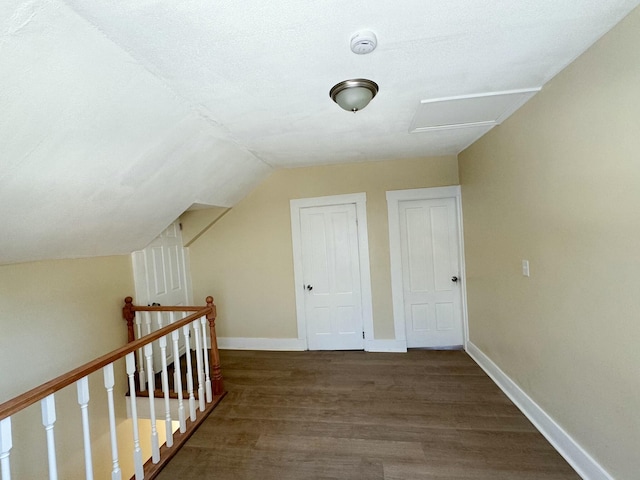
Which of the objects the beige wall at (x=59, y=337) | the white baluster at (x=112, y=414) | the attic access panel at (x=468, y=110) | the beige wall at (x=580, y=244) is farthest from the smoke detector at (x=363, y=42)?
the beige wall at (x=59, y=337)

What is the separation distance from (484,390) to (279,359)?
214cm

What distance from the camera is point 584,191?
4.93ft

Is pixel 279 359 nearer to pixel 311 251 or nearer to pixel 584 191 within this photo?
pixel 311 251

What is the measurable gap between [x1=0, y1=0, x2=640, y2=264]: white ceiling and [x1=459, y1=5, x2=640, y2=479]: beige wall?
234 millimetres

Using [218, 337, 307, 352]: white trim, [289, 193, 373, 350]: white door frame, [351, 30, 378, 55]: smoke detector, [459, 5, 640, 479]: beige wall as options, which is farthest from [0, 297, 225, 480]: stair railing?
[459, 5, 640, 479]: beige wall

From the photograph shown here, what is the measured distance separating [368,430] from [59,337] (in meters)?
2.49

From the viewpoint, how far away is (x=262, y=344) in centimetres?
366

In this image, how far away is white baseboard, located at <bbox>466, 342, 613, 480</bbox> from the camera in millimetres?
1578

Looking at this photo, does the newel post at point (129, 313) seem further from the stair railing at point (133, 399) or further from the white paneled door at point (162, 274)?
the white paneled door at point (162, 274)

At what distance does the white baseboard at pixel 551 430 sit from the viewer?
5.18 feet

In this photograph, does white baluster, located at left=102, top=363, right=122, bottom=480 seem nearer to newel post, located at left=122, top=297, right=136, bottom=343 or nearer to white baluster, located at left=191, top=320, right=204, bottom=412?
white baluster, located at left=191, top=320, right=204, bottom=412

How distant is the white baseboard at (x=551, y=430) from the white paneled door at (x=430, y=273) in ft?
2.22

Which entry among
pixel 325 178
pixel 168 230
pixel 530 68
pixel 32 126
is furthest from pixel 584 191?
pixel 168 230

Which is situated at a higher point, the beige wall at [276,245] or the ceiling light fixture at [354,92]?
the ceiling light fixture at [354,92]
